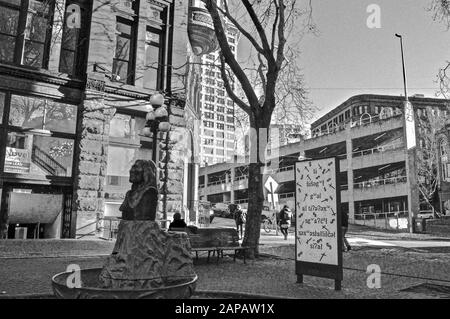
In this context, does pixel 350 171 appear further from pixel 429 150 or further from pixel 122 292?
pixel 122 292

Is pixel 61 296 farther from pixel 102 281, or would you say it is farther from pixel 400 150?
pixel 400 150

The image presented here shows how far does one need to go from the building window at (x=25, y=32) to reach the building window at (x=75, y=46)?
685mm

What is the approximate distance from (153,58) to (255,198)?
414 inches

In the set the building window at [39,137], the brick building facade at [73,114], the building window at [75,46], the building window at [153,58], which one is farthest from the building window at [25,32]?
the building window at [153,58]

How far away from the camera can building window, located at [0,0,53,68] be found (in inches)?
632

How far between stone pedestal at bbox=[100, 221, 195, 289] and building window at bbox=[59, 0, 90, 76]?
12.9 metres

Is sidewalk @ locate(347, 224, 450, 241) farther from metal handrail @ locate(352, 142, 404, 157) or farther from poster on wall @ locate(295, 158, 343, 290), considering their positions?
poster on wall @ locate(295, 158, 343, 290)

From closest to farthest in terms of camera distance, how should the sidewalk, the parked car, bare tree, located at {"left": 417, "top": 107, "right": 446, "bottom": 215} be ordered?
1. the sidewalk
2. the parked car
3. bare tree, located at {"left": 417, "top": 107, "right": 446, "bottom": 215}

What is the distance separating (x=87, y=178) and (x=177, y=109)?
5.17 meters

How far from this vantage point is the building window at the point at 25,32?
1605 cm

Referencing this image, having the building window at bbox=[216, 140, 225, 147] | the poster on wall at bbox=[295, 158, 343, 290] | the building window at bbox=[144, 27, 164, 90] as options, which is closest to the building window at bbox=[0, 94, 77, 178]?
the building window at bbox=[144, 27, 164, 90]

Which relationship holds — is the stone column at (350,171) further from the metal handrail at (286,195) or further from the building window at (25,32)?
the building window at (25,32)

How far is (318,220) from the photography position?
7.95 m

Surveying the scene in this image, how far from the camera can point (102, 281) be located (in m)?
6.07
